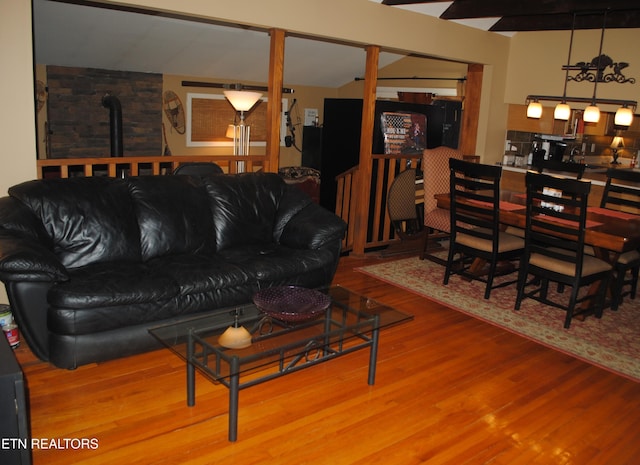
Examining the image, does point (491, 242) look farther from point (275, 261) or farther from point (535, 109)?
point (275, 261)

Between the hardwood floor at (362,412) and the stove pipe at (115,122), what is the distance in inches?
158

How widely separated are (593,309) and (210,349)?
3140mm

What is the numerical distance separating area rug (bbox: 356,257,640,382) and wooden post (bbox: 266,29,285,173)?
132cm

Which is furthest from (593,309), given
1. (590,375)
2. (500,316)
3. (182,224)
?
(182,224)

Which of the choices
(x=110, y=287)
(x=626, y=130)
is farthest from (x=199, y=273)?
(x=626, y=130)

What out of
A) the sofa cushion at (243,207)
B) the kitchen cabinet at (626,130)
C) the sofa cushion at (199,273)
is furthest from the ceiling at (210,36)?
the sofa cushion at (199,273)

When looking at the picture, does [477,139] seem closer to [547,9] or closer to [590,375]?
[547,9]

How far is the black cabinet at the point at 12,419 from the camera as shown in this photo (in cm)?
183

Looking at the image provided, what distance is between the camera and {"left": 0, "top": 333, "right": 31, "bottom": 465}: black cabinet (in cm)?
183

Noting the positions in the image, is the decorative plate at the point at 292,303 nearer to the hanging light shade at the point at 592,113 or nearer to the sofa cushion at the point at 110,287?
the sofa cushion at the point at 110,287

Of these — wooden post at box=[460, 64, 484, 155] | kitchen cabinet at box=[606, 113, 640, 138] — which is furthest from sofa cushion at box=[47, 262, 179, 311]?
kitchen cabinet at box=[606, 113, 640, 138]

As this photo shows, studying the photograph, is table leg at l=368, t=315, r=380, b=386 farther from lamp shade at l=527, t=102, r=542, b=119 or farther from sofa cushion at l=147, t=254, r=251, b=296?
lamp shade at l=527, t=102, r=542, b=119

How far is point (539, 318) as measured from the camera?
422cm

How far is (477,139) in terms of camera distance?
6.55 meters
